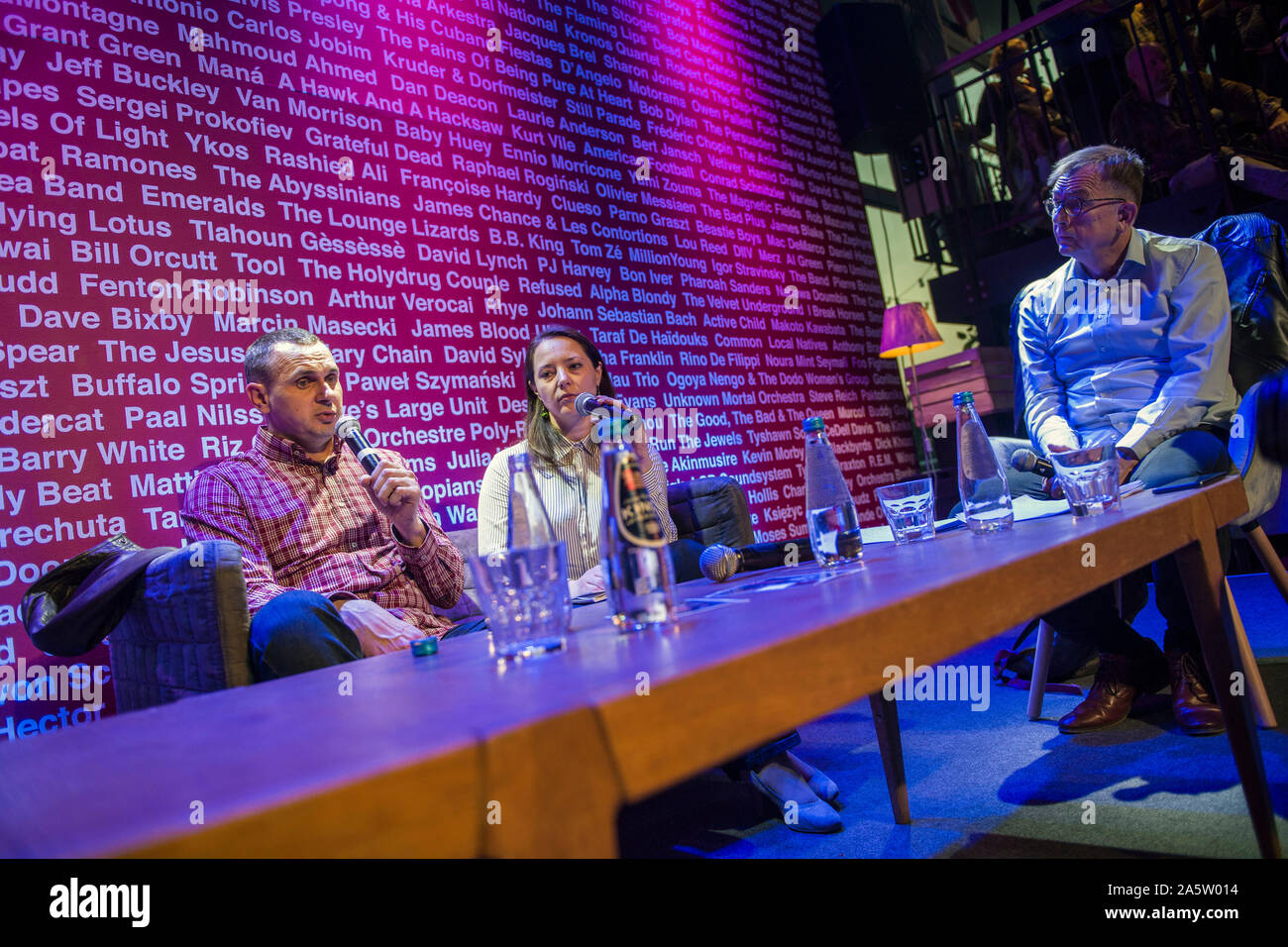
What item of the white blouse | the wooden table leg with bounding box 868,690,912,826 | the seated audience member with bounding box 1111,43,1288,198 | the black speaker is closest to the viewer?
the wooden table leg with bounding box 868,690,912,826

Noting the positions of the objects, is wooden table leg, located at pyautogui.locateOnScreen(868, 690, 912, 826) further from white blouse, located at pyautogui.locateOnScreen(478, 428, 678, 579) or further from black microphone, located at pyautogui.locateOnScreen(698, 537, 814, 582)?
white blouse, located at pyautogui.locateOnScreen(478, 428, 678, 579)

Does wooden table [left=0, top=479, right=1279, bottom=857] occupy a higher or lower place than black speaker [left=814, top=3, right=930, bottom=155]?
lower

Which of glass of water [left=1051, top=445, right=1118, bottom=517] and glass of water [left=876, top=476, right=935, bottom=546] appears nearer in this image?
glass of water [left=1051, top=445, right=1118, bottom=517]

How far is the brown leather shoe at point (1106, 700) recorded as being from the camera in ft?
6.55

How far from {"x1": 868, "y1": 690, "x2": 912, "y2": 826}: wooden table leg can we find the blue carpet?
0.11 feet

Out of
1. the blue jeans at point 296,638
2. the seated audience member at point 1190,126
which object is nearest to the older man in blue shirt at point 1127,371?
the blue jeans at point 296,638

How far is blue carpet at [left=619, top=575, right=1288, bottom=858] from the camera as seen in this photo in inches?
55.1

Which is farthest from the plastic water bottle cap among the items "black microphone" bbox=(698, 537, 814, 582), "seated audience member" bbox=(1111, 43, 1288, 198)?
"seated audience member" bbox=(1111, 43, 1288, 198)

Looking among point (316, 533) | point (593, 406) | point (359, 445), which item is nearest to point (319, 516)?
point (316, 533)

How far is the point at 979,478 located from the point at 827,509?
0.97 ft

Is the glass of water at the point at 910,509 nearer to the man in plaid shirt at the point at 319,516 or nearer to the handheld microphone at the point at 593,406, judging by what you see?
the handheld microphone at the point at 593,406

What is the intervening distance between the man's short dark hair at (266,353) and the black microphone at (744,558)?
1.29 m

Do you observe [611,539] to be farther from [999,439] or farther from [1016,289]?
[1016,289]

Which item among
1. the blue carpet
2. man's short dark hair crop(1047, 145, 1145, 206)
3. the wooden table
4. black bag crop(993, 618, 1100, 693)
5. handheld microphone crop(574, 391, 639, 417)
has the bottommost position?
the blue carpet
